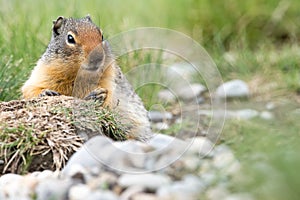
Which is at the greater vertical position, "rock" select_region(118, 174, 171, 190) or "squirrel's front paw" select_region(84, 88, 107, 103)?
"squirrel's front paw" select_region(84, 88, 107, 103)

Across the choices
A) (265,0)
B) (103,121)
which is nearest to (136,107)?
(103,121)

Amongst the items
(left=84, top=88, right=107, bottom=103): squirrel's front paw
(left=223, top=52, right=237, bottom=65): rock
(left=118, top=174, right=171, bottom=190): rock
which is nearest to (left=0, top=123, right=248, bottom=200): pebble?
(left=118, top=174, right=171, bottom=190): rock

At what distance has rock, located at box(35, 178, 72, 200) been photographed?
3.74 metres

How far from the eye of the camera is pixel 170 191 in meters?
3.45

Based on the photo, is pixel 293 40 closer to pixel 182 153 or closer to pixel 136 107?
pixel 136 107

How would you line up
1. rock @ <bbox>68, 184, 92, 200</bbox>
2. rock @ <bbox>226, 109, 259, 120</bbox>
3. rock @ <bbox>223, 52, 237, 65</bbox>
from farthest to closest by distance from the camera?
rock @ <bbox>223, 52, 237, 65</bbox>, rock @ <bbox>226, 109, 259, 120</bbox>, rock @ <bbox>68, 184, 92, 200</bbox>

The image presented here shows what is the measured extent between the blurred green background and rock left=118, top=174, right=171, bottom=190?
443mm

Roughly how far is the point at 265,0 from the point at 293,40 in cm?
59

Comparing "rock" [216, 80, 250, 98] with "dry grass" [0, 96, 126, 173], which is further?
"rock" [216, 80, 250, 98]

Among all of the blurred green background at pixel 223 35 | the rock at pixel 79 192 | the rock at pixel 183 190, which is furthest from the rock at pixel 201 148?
the rock at pixel 79 192

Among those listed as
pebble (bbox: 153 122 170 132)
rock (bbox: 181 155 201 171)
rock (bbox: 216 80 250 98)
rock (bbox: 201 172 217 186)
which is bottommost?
rock (bbox: 201 172 217 186)

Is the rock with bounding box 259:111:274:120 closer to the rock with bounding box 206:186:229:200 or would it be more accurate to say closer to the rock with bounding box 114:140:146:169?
the rock with bounding box 114:140:146:169

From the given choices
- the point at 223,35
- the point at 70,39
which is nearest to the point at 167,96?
the point at 223,35

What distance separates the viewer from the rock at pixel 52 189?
3.74 meters
